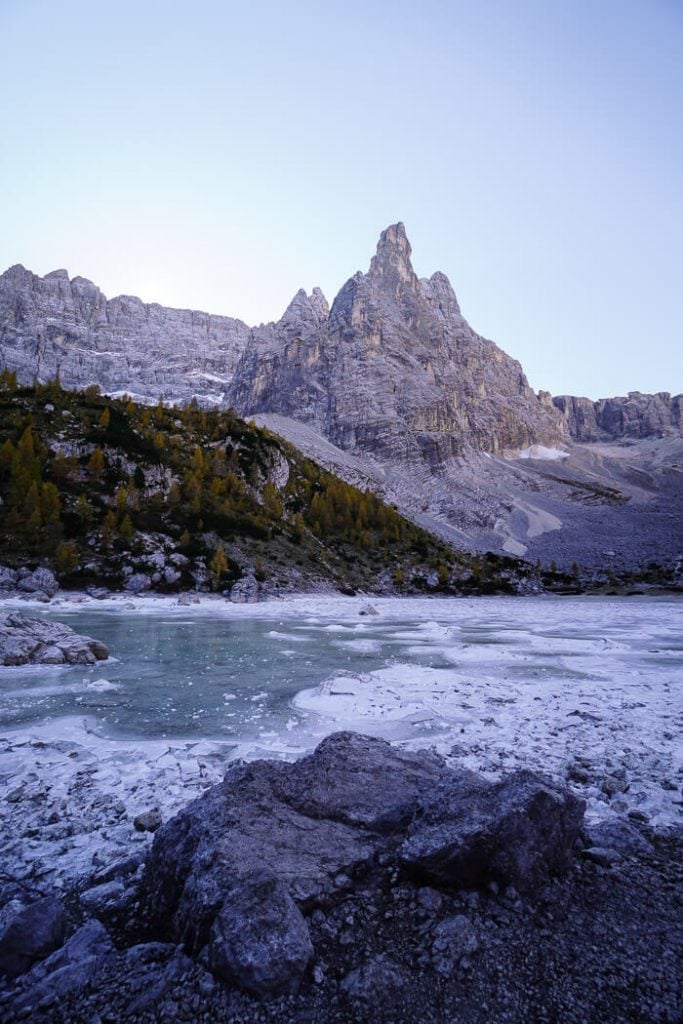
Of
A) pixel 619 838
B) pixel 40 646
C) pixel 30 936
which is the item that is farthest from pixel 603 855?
pixel 40 646

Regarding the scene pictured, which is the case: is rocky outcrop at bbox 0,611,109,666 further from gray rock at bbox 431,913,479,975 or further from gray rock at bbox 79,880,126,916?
gray rock at bbox 431,913,479,975

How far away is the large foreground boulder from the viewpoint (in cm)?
388

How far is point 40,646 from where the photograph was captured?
728 inches

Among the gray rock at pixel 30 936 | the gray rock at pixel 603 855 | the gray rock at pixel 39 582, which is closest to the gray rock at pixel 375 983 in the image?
the gray rock at pixel 30 936

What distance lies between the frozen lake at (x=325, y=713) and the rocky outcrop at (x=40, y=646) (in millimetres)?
863

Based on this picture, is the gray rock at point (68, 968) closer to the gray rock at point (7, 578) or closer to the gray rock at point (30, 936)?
the gray rock at point (30, 936)

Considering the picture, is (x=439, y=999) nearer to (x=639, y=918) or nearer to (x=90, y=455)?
(x=639, y=918)

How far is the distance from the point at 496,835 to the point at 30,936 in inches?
167

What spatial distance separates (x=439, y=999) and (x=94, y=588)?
5668 cm

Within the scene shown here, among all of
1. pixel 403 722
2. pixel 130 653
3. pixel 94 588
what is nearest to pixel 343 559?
pixel 94 588

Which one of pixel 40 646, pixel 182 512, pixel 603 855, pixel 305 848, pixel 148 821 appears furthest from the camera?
pixel 182 512

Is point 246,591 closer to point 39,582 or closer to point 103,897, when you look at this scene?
point 39,582

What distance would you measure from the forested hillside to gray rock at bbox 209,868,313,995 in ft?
184

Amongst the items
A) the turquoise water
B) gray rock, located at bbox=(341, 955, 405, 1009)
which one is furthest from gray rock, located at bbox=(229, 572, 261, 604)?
gray rock, located at bbox=(341, 955, 405, 1009)
